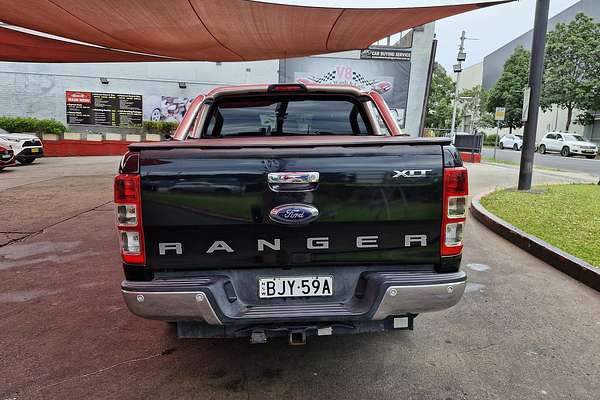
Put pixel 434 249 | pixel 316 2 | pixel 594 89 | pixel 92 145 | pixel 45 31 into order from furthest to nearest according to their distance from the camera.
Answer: pixel 594 89 → pixel 92 145 → pixel 45 31 → pixel 316 2 → pixel 434 249

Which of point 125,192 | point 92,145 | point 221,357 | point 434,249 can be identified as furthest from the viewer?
point 92,145

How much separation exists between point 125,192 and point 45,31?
5.95m

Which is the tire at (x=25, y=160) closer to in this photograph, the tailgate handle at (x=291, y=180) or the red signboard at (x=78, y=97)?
the red signboard at (x=78, y=97)

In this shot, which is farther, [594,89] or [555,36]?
[555,36]

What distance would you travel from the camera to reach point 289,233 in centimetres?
231

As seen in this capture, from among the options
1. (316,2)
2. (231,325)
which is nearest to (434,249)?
(231,325)

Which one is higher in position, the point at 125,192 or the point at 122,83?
the point at 122,83

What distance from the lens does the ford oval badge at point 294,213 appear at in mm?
2262

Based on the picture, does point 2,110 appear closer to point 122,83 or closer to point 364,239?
point 122,83

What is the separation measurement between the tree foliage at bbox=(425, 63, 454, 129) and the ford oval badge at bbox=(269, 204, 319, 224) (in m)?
51.1

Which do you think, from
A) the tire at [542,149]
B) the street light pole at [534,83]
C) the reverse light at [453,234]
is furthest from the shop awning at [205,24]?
the tire at [542,149]

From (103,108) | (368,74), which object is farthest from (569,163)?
(103,108)

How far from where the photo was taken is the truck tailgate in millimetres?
2240

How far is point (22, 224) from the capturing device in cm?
686
